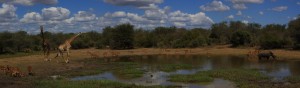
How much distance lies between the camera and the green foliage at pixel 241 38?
6692 centimetres

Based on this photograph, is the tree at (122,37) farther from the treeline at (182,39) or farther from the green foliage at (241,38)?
the green foliage at (241,38)

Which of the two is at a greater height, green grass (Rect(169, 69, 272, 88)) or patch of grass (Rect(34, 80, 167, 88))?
patch of grass (Rect(34, 80, 167, 88))

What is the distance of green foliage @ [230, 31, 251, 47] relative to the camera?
66919mm

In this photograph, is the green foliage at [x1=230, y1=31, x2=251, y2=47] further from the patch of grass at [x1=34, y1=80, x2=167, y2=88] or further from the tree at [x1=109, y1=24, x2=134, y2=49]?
the patch of grass at [x1=34, y1=80, x2=167, y2=88]

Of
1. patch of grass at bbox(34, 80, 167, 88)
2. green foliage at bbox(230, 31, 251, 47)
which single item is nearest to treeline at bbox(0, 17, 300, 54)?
green foliage at bbox(230, 31, 251, 47)

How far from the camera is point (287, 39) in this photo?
57844mm

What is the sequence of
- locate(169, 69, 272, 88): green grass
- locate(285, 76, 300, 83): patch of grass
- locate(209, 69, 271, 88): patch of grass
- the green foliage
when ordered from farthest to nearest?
the green foliage < locate(285, 76, 300, 83): patch of grass < locate(169, 69, 272, 88): green grass < locate(209, 69, 271, 88): patch of grass

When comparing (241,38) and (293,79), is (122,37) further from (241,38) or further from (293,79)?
(293,79)

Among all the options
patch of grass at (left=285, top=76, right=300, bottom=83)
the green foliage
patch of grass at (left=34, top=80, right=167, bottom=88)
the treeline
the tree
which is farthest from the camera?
the tree

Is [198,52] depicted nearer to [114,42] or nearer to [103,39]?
[114,42]

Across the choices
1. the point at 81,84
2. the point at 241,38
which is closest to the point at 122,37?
the point at 241,38

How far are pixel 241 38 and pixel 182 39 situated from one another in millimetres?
12858

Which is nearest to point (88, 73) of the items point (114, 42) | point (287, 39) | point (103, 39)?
point (287, 39)

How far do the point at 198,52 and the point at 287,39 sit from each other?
13.3 metres
